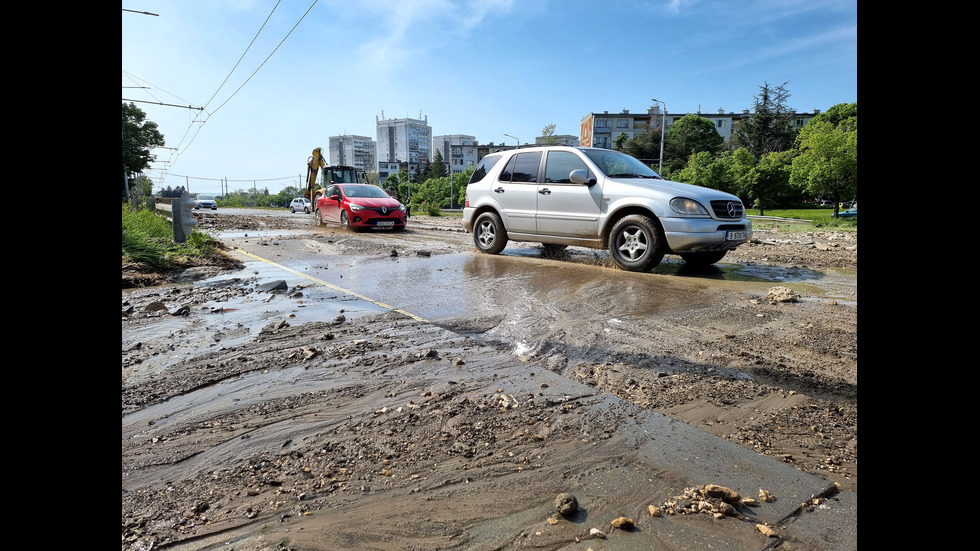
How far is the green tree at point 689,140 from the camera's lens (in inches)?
3091

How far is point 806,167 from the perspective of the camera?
27.9 metres

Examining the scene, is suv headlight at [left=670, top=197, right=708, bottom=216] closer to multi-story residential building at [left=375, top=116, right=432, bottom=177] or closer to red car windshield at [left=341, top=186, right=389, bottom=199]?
red car windshield at [left=341, top=186, right=389, bottom=199]

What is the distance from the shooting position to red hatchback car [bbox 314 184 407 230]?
17.2 m

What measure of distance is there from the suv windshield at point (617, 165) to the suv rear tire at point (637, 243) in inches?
36.6

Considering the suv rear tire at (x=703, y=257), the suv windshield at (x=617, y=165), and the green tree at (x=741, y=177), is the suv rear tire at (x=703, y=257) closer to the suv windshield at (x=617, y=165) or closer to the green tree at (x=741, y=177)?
the suv windshield at (x=617, y=165)

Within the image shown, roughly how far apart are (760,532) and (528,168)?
8201 millimetres

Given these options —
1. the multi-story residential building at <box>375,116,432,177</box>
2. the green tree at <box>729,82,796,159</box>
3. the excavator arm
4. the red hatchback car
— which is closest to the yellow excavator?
the excavator arm

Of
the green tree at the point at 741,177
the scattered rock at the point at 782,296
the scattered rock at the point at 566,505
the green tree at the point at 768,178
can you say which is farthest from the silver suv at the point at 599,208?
the green tree at the point at 768,178

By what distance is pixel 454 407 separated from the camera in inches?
117

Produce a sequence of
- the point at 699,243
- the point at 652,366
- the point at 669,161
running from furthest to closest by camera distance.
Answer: the point at 669,161 → the point at 699,243 → the point at 652,366

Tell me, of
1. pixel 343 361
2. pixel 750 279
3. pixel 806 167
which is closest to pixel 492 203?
pixel 750 279

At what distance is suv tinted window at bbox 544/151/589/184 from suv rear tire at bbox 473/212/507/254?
4.62 feet
